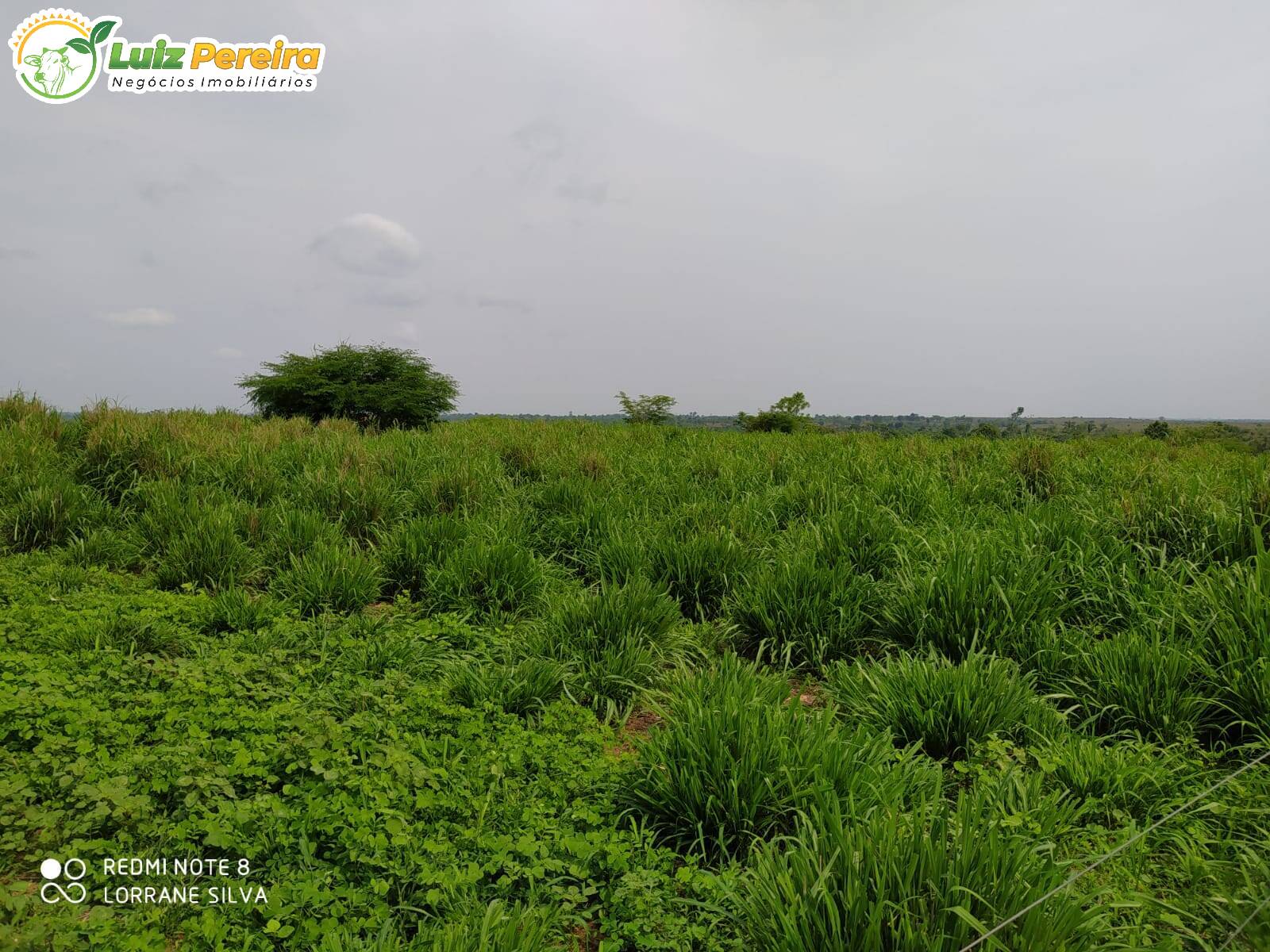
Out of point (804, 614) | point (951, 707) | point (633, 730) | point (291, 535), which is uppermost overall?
point (291, 535)

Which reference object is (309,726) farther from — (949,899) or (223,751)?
(949,899)

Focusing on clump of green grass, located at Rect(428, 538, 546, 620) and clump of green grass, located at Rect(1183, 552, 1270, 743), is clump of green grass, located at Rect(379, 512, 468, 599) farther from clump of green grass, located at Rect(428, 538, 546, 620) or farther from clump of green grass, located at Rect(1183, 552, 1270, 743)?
clump of green grass, located at Rect(1183, 552, 1270, 743)

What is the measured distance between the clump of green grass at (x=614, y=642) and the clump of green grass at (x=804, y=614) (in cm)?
47

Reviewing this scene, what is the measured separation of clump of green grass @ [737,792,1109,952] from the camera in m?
1.56

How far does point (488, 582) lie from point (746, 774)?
266 cm

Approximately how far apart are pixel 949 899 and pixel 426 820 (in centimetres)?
178

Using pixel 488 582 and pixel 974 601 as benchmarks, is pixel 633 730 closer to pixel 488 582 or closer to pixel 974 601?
pixel 488 582

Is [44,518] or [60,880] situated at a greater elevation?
[44,518]

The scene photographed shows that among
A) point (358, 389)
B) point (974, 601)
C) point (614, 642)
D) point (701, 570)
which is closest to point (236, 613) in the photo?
point (614, 642)

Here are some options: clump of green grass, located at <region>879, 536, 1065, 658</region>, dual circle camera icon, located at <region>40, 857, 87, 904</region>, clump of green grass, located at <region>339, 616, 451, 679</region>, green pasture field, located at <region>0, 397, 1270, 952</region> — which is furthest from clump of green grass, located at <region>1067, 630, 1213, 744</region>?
dual circle camera icon, located at <region>40, 857, 87, 904</region>

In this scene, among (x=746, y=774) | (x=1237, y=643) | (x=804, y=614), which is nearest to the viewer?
(x=746, y=774)

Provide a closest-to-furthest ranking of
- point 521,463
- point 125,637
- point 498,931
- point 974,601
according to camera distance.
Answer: point 498,931, point 974,601, point 125,637, point 521,463

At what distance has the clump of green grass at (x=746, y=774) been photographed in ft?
7.52

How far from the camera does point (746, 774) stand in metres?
2.34
